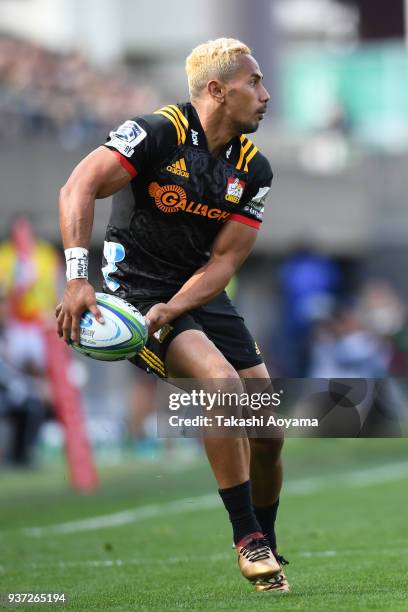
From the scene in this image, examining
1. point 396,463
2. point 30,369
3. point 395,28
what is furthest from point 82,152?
point 395,28

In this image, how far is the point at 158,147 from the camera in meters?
6.84

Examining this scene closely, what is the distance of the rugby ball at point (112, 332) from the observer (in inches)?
256

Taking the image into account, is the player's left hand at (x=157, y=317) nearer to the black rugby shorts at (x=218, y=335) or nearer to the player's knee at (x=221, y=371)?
the black rugby shorts at (x=218, y=335)

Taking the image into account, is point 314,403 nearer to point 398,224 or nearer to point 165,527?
point 165,527

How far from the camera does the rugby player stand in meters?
6.64

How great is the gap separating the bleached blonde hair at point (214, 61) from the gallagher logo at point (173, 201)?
0.52 meters

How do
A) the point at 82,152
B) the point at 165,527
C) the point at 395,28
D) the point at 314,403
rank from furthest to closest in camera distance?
the point at 395,28 < the point at 82,152 < the point at 165,527 < the point at 314,403

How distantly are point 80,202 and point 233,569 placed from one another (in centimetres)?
259

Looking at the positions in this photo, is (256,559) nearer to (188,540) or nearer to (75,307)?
(75,307)

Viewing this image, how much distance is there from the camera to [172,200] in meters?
6.98

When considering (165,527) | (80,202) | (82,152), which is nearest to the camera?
(80,202)

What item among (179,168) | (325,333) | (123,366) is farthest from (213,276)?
(123,366)

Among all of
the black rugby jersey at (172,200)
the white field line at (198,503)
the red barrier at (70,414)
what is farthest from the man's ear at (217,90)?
the red barrier at (70,414)

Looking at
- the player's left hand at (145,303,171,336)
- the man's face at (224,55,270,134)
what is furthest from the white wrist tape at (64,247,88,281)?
the man's face at (224,55,270,134)
